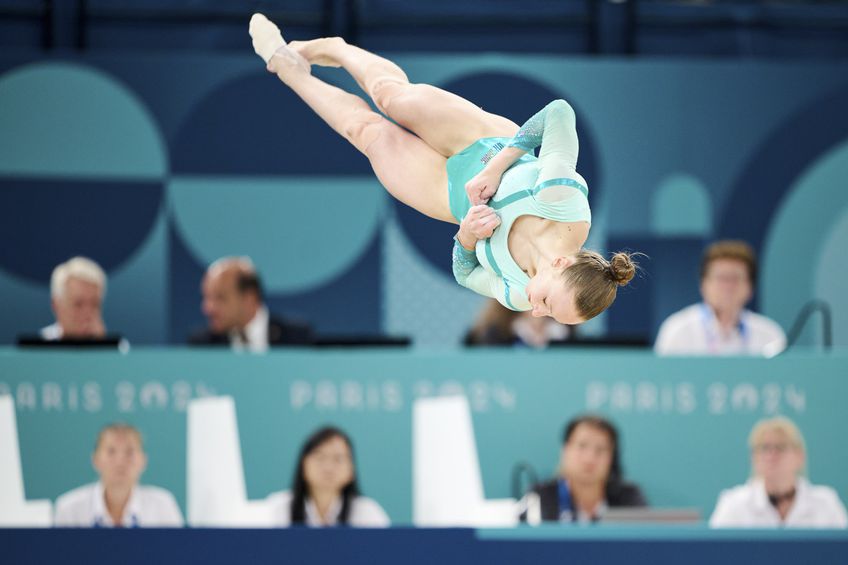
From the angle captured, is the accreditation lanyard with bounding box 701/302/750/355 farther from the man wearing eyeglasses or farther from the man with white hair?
the man with white hair

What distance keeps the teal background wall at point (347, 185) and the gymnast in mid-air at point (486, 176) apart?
429 cm

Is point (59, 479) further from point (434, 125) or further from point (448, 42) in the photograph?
point (448, 42)

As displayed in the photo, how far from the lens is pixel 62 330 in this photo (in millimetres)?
6926

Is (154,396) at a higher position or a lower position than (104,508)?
higher

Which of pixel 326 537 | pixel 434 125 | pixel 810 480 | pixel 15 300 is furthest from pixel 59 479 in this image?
pixel 810 480

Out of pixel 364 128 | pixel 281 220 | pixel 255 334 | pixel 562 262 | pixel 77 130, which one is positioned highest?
pixel 77 130

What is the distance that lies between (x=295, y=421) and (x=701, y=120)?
4076mm

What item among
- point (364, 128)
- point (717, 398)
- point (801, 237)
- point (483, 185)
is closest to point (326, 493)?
point (717, 398)

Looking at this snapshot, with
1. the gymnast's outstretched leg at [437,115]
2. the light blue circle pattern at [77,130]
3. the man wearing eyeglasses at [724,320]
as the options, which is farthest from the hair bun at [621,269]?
the light blue circle pattern at [77,130]

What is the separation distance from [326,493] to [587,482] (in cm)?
130

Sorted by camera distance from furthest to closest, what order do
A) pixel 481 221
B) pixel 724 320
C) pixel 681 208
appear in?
pixel 681 208 → pixel 724 320 → pixel 481 221

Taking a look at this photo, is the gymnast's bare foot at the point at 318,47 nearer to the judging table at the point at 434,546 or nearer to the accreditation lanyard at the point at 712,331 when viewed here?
the judging table at the point at 434,546

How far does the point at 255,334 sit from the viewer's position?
6.91 meters

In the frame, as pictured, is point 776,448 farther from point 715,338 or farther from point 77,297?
point 77,297
